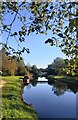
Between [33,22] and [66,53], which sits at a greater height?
[33,22]

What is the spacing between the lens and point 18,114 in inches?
496

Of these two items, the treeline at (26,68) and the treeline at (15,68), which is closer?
the treeline at (26,68)

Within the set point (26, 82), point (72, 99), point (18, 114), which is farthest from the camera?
point (26, 82)

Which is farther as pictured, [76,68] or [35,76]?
[35,76]

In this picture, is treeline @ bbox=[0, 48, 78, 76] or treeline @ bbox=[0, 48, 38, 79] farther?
treeline @ bbox=[0, 48, 38, 79]

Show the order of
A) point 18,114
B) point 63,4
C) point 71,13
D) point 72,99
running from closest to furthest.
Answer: point 71,13 → point 63,4 → point 18,114 → point 72,99

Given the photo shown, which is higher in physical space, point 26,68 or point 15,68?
point 15,68

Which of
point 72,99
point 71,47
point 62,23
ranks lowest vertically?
point 72,99

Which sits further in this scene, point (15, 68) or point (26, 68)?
point (26, 68)

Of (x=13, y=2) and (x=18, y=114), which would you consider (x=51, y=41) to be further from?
(x=18, y=114)

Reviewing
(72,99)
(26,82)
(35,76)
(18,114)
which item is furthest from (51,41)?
(35,76)

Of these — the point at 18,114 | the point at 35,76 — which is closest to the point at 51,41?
the point at 18,114

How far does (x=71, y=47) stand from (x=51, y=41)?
1.59 feet

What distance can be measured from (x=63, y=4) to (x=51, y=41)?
22.2 inches
